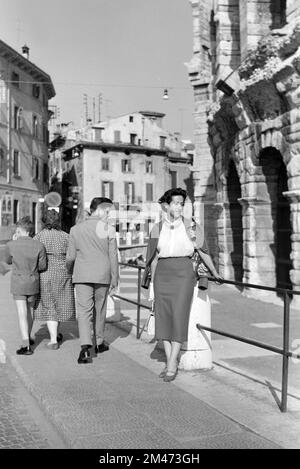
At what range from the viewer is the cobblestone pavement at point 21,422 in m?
4.24

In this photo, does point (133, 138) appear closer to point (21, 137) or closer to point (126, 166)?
point (126, 166)

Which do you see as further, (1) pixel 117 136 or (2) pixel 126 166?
(2) pixel 126 166

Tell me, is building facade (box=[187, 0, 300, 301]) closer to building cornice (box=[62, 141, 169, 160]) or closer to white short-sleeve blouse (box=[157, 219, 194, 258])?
white short-sleeve blouse (box=[157, 219, 194, 258])

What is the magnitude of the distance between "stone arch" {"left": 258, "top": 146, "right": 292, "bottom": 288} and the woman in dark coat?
7.65 meters

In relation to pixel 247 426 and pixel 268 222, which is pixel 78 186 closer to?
pixel 268 222

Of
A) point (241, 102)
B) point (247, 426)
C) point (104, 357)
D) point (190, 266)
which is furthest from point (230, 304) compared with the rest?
point (247, 426)

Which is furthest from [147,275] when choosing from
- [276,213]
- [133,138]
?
[133,138]

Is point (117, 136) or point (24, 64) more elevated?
point (24, 64)

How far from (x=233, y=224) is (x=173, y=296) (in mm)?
10876

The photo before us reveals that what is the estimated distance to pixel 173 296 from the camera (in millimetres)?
5664

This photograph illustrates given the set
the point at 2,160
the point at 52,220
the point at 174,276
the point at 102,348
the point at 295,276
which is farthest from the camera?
the point at 2,160

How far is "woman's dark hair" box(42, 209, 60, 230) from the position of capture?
724 centimetres

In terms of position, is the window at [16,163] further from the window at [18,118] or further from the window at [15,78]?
the window at [15,78]

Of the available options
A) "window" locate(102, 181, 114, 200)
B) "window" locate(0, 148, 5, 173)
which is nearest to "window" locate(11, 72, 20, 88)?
"window" locate(0, 148, 5, 173)
